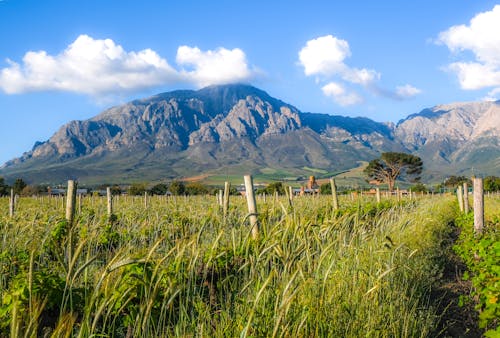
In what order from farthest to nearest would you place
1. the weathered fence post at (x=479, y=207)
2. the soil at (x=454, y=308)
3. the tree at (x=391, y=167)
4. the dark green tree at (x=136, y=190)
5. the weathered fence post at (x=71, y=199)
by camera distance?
the dark green tree at (x=136, y=190)
the tree at (x=391, y=167)
the weathered fence post at (x=479, y=207)
the weathered fence post at (x=71, y=199)
the soil at (x=454, y=308)

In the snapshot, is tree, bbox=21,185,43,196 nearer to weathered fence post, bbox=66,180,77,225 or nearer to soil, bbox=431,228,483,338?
weathered fence post, bbox=66,180,77,225

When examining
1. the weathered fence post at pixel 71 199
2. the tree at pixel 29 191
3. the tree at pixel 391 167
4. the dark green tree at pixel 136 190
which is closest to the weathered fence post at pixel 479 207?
the weathered fence post at pixel 71 199

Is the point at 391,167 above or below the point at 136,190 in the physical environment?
above

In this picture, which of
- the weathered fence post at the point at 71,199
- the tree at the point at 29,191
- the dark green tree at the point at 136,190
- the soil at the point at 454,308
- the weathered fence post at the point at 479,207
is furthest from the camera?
the dark green tree at the point at 136,190

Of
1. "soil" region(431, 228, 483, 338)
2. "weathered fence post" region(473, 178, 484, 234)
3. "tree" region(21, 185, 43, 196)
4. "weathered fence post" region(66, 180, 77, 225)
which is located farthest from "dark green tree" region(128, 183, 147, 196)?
"soil" region(431, 228, 483, 338)

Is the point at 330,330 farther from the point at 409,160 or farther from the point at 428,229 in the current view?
the point at 409,160

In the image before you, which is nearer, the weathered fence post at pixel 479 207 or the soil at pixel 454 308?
the soil at pixel 454 308

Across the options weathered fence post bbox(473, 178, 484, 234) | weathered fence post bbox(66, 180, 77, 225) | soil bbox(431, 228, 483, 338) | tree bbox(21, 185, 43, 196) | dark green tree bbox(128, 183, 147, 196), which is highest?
weathered fence post bbox(66, 180, 77, 225)

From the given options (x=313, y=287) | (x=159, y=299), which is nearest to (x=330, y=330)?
(x=313, y=287)

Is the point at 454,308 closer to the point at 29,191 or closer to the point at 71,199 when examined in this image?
the point at 71,199

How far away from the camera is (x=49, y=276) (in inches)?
157

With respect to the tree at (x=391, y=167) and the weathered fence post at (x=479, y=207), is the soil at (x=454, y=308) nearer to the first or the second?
the weathered fence post at (x=479, y=207)

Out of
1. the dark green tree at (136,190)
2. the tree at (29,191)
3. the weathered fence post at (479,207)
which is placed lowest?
the dark green tree at (136,190)

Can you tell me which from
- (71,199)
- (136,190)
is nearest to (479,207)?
(71,199)
